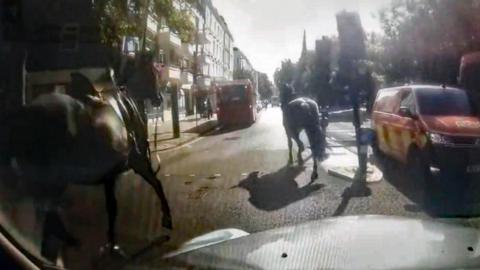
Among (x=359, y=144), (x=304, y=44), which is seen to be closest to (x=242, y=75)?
(x=304, y=44)

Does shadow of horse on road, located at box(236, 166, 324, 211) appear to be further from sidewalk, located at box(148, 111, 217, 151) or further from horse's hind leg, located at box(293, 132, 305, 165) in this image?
sidewalk, located at box(148, 111, 217, 151)

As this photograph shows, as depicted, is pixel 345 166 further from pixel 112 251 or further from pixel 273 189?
pixel 112 251

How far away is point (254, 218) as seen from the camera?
190 centimetres

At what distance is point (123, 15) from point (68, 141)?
37 centimetres

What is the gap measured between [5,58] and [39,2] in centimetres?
18

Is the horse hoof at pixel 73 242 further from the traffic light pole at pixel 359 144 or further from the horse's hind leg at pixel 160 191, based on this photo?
the traffic light pole at pixel 359 144

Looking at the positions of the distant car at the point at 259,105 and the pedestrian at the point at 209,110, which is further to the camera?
the distant car at the point at 259,105

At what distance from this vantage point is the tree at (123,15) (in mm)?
1416

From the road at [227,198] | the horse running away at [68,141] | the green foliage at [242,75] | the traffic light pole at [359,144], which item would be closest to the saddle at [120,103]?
the horse running away at [68,141]

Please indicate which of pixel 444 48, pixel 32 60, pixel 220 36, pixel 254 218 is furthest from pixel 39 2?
pixel 444 48

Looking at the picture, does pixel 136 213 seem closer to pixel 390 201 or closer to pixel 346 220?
pixel 346 220

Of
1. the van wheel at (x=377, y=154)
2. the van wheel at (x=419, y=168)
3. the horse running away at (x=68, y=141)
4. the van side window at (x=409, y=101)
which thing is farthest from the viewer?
the van wheel at (x=377, y=154)

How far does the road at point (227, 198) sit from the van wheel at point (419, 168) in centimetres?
4

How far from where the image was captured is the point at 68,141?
4.58 feet
